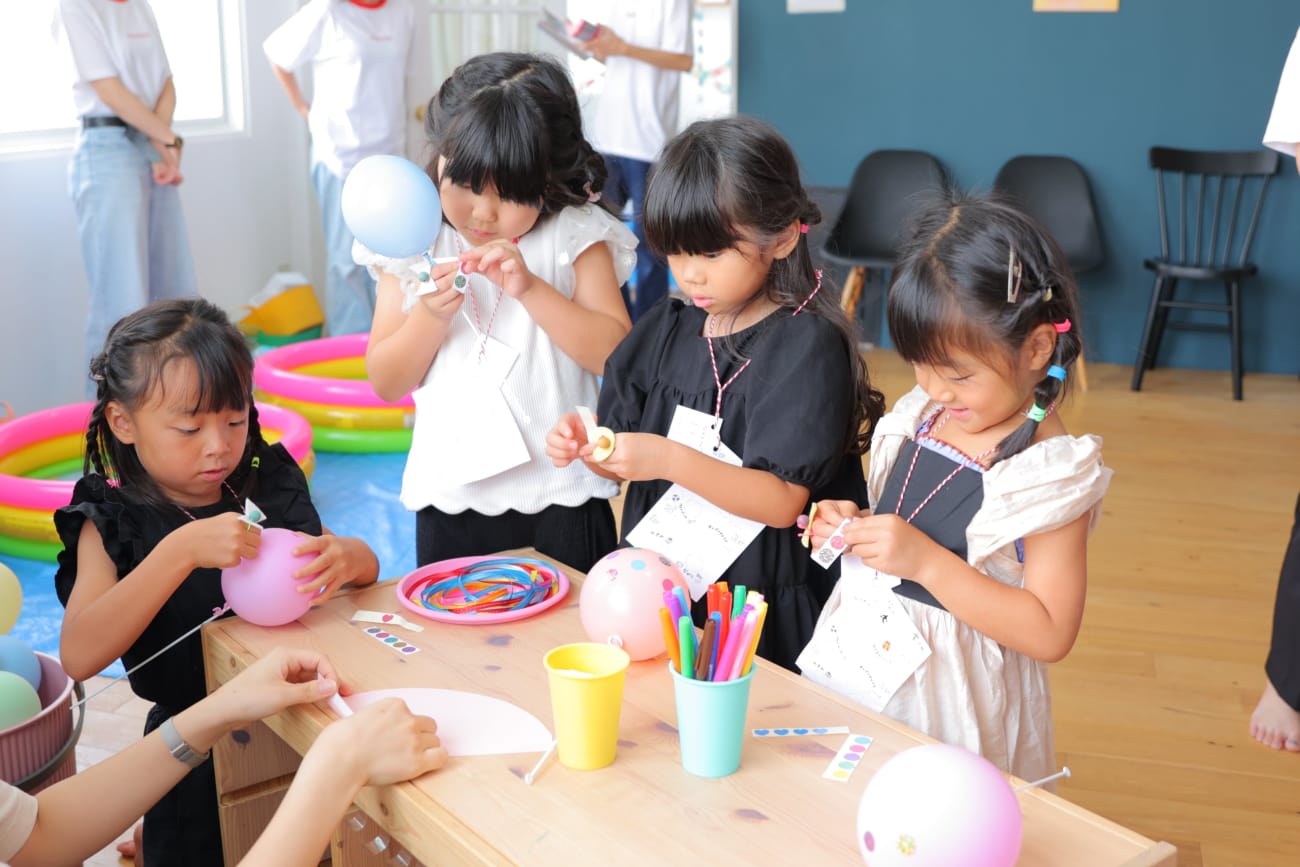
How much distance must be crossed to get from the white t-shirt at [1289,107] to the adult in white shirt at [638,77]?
2.86 m

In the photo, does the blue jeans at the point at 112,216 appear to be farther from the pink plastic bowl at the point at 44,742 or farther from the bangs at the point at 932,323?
the bangs at the point at 932,323

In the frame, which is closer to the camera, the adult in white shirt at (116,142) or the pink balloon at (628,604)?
the pink balloon at (628,604)

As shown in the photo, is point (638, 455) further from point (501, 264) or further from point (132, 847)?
point (132, 847)

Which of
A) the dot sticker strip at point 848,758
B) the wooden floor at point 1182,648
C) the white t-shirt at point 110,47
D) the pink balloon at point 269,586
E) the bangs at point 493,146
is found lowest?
the wooden floor at point 1182,648

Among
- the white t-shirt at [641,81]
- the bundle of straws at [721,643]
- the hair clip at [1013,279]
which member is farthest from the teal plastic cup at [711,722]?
the white t-shirt at [641,81]

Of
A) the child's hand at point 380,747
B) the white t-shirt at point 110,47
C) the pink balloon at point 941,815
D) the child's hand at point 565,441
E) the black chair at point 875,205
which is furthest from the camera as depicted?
the black chair at point 875,205

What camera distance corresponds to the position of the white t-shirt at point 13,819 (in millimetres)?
1211

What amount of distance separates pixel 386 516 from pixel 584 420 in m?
2.18

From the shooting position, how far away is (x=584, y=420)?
1.50 m

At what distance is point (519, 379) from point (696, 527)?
386 mm

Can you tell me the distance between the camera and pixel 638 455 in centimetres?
150

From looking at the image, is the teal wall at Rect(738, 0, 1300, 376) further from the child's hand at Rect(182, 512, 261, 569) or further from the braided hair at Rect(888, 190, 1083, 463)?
the child's hand at Rect(182, 512, 261, 569)

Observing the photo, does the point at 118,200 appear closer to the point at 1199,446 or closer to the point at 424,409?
the point at 424,409

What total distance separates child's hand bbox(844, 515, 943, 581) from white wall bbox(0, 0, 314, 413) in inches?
150
